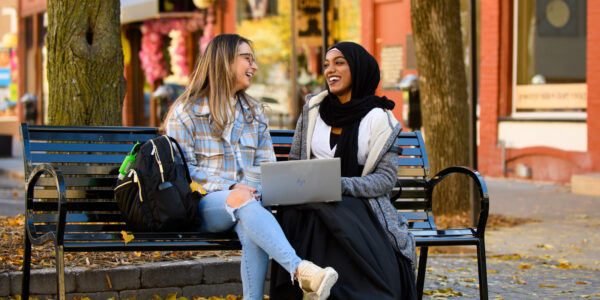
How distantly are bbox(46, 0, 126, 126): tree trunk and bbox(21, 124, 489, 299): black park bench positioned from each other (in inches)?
29.4

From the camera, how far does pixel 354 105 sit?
15.0 ft

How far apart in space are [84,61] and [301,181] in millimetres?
2450

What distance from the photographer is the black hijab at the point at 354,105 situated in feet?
14.9

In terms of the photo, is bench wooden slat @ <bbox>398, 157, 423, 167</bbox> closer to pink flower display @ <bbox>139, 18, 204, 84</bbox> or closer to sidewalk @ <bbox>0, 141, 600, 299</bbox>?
sidewalk @ <bbox>0, 141, 600, 299</bbox>

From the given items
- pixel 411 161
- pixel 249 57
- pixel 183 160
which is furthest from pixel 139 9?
pixel 183 160

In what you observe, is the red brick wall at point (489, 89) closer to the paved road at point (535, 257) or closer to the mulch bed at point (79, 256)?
the paved road at point (535, 257)

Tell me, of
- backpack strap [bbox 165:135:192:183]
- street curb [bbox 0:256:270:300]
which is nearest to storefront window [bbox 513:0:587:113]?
street curb [bbox 0:256:270:300]

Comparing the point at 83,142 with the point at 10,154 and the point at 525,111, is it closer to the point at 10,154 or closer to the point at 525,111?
the point at 525,111

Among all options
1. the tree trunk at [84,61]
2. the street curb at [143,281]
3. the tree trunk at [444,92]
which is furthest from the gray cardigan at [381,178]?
the tree trunk at [444,92]

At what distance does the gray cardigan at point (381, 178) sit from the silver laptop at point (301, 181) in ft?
0.54

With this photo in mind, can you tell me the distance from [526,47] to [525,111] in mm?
1029

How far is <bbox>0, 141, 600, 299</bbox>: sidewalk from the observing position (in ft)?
16.7

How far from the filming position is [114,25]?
6.14m

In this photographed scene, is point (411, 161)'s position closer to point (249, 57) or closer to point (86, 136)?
point (249, 57)
